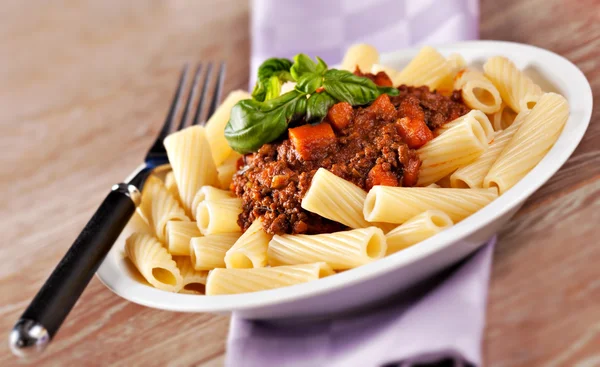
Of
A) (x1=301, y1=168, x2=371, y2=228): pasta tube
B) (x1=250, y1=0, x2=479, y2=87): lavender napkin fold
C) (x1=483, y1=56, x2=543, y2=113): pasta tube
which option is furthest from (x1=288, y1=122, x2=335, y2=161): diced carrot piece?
(x1=250, y1=0, x2=479, y2=87): lavender napkin fold

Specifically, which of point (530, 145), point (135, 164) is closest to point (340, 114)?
point (530, 145)

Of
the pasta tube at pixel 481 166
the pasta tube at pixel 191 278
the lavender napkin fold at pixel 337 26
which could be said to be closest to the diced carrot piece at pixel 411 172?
the pasta tube at pixel 481 166

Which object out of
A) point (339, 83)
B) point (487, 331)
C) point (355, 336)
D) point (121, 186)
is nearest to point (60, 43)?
point (121, 186)

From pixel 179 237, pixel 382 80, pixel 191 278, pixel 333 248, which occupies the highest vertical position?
pixel 382 80

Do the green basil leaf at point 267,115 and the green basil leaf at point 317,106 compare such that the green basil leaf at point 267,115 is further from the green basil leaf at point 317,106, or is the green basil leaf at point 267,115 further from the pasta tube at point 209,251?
the pasta tube at point 209,251

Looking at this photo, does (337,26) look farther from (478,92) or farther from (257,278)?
(257,278)
